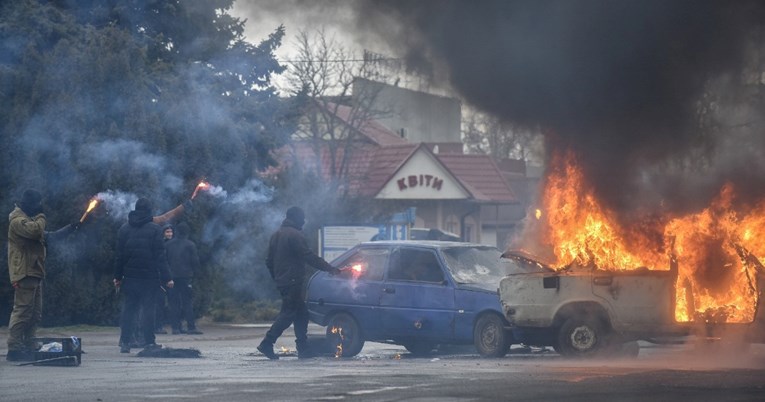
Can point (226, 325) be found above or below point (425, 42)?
below

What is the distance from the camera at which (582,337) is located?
50.3 feet

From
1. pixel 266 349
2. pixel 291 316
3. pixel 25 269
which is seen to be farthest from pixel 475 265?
pixel 25 269

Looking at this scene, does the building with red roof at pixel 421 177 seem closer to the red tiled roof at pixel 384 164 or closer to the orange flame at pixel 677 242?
the red tiled roof at pixel 384 164

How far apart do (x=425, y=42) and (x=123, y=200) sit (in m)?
7.94

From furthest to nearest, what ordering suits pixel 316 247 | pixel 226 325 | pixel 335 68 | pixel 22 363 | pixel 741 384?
pixel 335 68
pixel 316 247
pixel 226 325
pixel 22 363
pixel 741 384

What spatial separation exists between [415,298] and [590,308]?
8.40ft

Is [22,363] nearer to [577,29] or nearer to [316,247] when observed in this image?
[577,29]

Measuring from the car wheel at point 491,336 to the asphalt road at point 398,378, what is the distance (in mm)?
185

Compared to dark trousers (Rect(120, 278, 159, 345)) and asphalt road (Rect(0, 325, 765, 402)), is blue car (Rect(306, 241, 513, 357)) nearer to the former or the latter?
asphalt road (Rect(0, 325, 765, 402))

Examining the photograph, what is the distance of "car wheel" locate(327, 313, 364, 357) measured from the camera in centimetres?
1689

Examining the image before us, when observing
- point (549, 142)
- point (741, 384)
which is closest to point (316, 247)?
point (549, 142)

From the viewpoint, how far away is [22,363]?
46.2 ft

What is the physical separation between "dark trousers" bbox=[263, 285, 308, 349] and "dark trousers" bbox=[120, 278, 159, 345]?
1.73m

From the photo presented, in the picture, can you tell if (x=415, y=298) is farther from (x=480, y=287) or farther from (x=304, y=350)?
(x=304, y=350)
